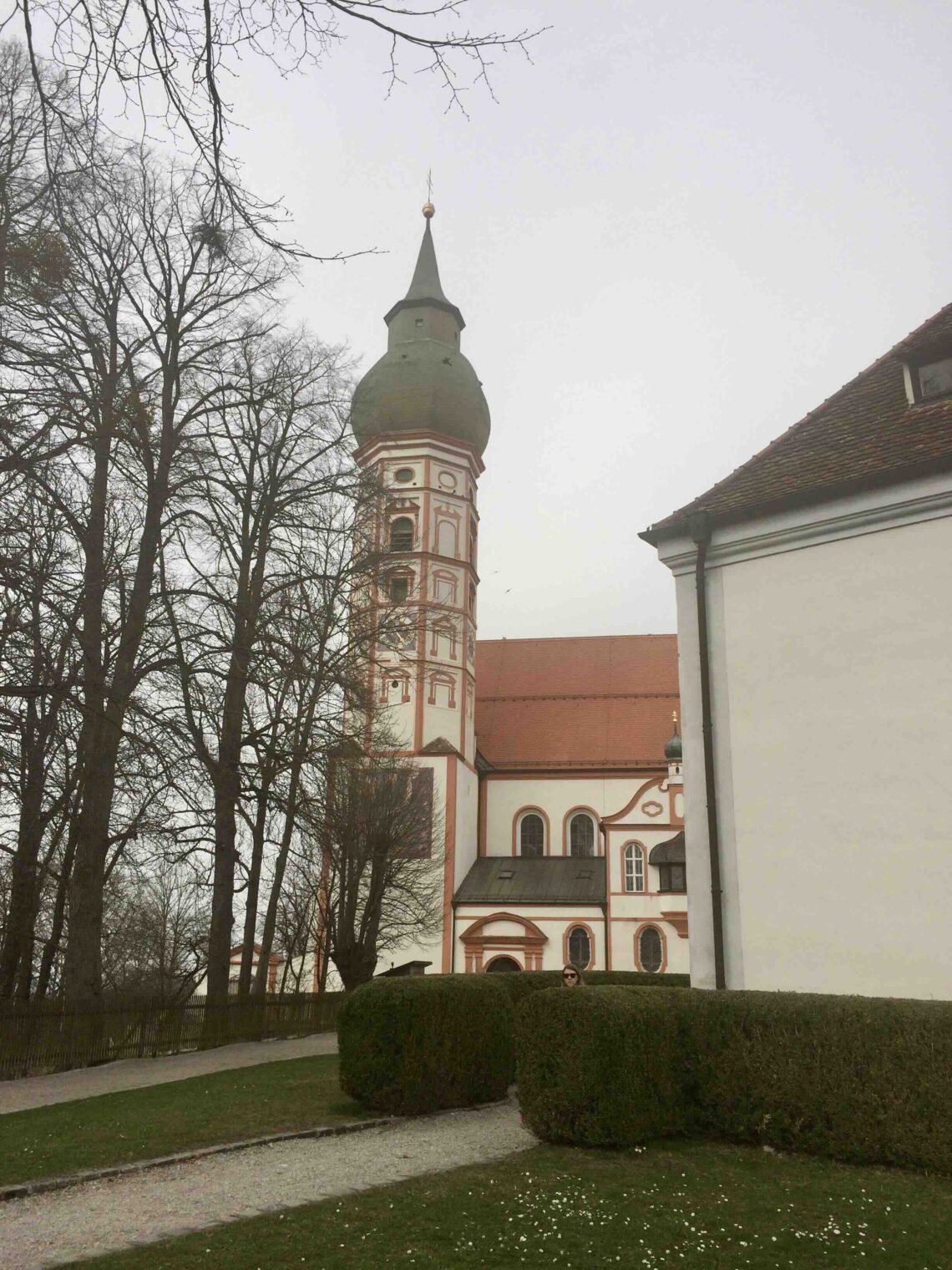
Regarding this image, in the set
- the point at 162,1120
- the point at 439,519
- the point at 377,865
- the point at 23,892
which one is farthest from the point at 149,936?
the point at 162,1120

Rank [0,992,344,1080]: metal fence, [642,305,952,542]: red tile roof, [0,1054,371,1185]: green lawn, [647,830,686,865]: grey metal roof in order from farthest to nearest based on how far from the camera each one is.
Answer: [647,830,686,865]: grey metal roof < [0,992,344,1080]: metal fence < [642,305,952,542]: red tile roof < [0,1054,371,1185]: green lawn

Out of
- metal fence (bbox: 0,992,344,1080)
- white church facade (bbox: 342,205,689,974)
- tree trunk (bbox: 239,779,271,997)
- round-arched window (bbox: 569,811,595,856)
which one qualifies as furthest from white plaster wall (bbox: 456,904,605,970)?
tree trunk (bbox: 239,779,271,997)

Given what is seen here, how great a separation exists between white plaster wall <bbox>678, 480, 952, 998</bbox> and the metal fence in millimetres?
8505

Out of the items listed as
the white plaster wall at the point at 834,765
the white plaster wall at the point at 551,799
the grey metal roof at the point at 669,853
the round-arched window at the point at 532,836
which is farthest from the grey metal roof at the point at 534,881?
the white plaster wall at the point at 834,765

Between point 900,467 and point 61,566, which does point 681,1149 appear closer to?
point 900,467

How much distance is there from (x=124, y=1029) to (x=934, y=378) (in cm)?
1400

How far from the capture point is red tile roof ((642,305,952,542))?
11.1 metres

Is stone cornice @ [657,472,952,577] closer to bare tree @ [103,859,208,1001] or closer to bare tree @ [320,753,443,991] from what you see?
bare tree @ [320,753,443,991]

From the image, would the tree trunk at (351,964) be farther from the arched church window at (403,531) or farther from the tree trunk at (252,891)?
the arched church window at (403,531)

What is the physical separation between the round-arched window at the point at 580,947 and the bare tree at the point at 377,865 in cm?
457

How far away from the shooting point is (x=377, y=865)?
97.4 feet

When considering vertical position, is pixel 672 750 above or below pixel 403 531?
below

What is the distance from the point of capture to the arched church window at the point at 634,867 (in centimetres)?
3578

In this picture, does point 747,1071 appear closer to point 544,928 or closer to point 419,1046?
point 419,1046
